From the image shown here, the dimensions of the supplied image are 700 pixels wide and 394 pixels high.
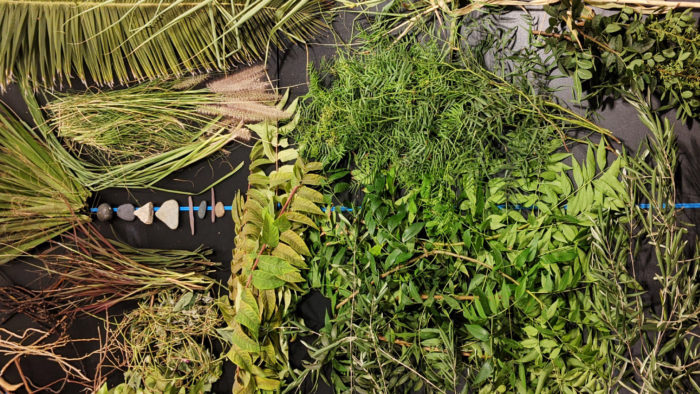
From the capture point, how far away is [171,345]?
1548 millimetres

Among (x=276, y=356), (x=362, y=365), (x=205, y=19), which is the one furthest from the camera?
(x=205, y=19)

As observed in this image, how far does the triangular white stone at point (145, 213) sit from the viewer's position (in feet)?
5.31

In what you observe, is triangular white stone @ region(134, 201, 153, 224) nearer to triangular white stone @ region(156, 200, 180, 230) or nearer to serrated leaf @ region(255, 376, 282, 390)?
triangular white stone @ region(156, 200, 180, 230)

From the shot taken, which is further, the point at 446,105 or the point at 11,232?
the point at 11,232

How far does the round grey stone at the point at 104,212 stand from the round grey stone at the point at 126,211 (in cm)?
3

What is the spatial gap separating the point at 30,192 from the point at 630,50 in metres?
1.97

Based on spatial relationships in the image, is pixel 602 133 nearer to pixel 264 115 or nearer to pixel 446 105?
pixel 446 105

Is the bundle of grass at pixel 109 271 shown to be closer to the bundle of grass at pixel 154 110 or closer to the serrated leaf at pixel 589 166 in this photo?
the bundle of grass at pixel 154 110

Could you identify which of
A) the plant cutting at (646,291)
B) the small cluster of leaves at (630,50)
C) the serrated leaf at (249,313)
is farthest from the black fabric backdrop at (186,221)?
the plant cutting at (646,291)

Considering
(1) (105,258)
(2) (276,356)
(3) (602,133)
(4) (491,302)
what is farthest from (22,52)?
(3) (602,133)

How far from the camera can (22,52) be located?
1585mm

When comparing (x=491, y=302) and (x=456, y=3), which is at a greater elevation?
(x=456, y=3)

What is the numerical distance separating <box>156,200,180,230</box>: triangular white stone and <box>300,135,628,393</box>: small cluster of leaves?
0.50 m

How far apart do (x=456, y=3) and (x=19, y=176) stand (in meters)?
1.55
